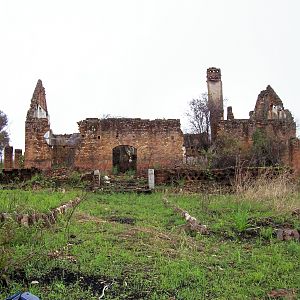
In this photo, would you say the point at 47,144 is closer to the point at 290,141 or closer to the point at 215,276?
the point at 290,141

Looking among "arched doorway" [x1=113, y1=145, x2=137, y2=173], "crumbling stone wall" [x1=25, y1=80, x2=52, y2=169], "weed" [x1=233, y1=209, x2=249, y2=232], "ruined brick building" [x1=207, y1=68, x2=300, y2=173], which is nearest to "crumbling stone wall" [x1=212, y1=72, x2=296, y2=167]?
"ruined brick building" [x1=207, y1=68, x2=300, y2=173]

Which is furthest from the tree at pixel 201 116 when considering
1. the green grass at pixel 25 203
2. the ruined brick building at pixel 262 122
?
the green grass at pixel 25 203

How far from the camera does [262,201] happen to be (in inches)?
428

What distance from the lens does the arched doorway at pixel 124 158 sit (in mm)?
28030

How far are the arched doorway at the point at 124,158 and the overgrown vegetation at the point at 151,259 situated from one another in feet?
61.1

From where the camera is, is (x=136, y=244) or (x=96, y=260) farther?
(x=136, y=244)

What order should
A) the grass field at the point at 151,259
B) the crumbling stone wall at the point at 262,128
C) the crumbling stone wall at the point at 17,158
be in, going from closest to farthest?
the grass field at the point at 151,259 < the crumbling stone wall at the point at 262,128 < the crumbling stone wall at the point at 17,158

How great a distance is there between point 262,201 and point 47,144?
1789 centimetres

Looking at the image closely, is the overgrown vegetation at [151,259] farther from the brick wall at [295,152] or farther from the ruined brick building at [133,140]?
the brick wall at [295,152]

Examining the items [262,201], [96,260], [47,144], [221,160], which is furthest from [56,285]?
[47,144]

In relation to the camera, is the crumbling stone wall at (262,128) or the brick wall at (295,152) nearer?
the brick wall at (295,152)

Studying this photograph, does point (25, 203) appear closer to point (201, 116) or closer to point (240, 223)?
point (240, 223)

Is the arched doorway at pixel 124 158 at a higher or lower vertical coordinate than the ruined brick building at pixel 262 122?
lower

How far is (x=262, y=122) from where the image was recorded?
27.8m
